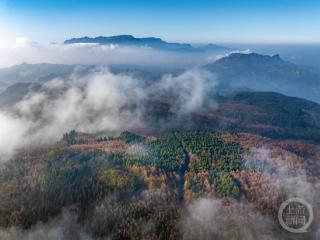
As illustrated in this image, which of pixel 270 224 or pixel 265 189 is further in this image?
pixel 265 189

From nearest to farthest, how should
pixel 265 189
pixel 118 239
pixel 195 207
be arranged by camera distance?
pixel 118 239
pixel 195 207
pixel 265 189

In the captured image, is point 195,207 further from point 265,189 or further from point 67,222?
point 67,222

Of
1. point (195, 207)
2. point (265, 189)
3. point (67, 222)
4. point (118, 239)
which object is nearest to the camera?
point (118, 239)

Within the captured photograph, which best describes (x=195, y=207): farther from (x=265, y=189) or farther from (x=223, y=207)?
(x=265, y=189)

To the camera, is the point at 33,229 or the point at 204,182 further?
the point at 204,182

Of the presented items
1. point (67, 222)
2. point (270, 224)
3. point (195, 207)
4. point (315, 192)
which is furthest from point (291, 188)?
point (67, 222)

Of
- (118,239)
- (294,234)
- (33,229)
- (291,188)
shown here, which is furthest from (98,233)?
(291,188)

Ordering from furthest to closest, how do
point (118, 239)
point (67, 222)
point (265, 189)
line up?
point (265, 189) → point (67, 222) → point (118, 239)
